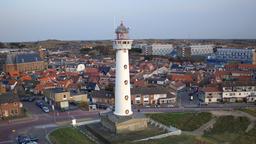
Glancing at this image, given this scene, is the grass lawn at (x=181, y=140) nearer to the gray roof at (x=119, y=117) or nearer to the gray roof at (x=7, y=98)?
the gray roof at (x=119, y=117)

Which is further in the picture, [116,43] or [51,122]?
[51,122]

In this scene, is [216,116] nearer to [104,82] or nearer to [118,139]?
[118,139]

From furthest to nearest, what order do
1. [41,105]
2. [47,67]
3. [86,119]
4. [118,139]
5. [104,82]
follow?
1. [47,67]
2. [104,82]
3. [41,105]
4. [86,119]
5. [118,139]

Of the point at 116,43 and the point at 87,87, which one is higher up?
the point at 116,43

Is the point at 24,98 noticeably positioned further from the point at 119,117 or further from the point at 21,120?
the point at 119,117

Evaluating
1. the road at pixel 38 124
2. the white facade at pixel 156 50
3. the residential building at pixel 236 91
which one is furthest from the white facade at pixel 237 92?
the white facade at pixel 156 50

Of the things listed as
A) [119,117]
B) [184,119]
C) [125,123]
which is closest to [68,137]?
[119,117]

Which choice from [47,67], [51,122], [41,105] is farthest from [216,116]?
[47,67]
